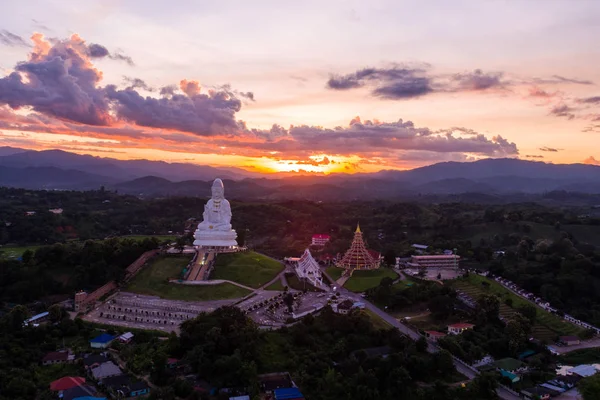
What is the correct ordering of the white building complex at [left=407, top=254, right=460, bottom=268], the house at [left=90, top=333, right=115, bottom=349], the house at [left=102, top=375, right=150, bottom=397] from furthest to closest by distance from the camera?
the white building complex at [left=407, top=254, right=460, bottom=268]
the house at [left=90, top=333, right=115, bottom=349]
the house at [left=102, top=375, right=150, bottom=397]

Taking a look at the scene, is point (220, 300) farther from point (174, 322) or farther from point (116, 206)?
point (116, 206)

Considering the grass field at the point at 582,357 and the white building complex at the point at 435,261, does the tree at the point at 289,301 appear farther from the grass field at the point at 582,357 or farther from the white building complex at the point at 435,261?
the white building complex at the point at 435,261

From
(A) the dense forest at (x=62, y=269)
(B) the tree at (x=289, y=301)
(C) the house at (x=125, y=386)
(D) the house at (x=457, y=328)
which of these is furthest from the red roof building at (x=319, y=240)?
(C) the house at (x=125, y=386)

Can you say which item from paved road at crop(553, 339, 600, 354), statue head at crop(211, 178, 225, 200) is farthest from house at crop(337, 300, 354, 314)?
statue head at crop(211, 178, 225, 200)

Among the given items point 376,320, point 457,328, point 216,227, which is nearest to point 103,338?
point 376,320

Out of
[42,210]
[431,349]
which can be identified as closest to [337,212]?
→ [42,210]

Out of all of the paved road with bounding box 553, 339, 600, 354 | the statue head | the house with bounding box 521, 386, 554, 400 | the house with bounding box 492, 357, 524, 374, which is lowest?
the paved road with bounding box 553, 339, 600, 354

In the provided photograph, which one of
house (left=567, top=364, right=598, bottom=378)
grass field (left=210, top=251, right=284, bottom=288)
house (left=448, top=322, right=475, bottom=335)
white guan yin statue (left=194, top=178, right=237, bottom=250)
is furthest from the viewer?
white guan yin statue (left=194, top=178, right=237, bottom=250)

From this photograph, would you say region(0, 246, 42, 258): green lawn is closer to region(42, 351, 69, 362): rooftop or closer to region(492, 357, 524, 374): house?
region(42, 351, 69, 362): rooftop
